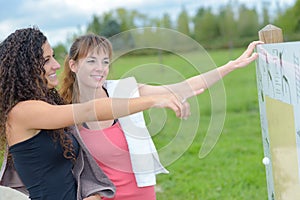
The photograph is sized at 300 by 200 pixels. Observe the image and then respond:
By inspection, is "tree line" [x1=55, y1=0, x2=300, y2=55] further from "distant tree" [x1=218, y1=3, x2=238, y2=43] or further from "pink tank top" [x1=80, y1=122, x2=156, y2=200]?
"pink tank top" [x1=80, y1=122, x2=156, y2=200]

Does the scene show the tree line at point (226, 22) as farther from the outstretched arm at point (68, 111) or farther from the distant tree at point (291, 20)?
the outstretched arm at point (68, 111)

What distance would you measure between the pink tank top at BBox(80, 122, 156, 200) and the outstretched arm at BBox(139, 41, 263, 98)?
0.83 ft

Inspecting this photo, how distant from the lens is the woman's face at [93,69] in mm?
2283

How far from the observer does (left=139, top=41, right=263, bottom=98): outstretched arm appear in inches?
91.2

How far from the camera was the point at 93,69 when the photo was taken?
2.29 m

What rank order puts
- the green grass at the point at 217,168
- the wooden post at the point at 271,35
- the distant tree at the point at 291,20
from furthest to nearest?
the distant tree at the point at 291,20 → the green grass at the point at 217,168 → the wooden post at the point at 271,35

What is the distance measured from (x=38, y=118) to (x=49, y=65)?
274 mm

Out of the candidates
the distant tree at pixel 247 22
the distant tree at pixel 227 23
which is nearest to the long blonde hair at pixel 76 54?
the distant tree at pixel 227 23

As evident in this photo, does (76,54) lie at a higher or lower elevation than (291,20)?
lower

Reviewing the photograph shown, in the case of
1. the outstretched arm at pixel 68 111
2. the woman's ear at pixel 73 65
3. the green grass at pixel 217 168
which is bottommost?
the green grass at pixel 217 168

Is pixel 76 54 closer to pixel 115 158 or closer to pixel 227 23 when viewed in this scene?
pixel 115 158

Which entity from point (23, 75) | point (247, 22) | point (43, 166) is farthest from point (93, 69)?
point (247, 22)

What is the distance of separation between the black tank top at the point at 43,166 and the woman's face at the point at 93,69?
34 cm

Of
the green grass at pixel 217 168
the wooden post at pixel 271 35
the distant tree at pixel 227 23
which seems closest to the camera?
the wooden post at pixel 271 35
